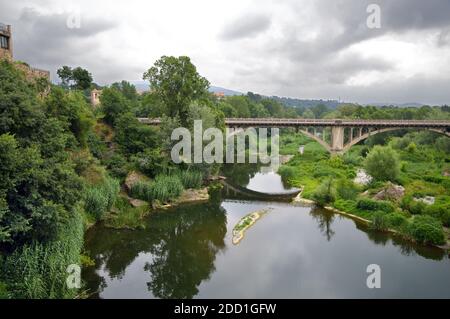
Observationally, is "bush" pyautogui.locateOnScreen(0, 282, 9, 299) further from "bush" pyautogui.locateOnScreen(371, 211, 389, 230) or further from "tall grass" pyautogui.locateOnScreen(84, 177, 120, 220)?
"bush" pyautogui.locateOnScreen(371, 211, 389, 230)

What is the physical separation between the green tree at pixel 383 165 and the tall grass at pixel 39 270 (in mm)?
25715

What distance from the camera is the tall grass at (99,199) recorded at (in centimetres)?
2299

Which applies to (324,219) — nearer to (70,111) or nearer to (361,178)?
(361,178)

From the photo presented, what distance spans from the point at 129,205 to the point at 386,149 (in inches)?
879

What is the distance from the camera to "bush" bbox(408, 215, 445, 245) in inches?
827

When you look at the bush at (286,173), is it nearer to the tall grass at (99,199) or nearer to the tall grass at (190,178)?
the tall grass at (190,178)

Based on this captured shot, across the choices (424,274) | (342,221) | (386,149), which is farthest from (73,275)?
(386,149)

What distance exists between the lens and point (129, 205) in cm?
Answer: 2683

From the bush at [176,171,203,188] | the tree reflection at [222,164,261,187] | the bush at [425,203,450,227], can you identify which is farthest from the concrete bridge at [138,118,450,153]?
the bush at [425,203,450,227]

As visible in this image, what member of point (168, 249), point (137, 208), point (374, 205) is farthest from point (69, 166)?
point (374, 205)

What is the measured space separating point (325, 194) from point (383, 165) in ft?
22.5

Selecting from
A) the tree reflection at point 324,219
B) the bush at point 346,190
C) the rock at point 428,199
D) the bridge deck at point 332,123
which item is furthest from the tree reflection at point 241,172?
the rock at point 428,199

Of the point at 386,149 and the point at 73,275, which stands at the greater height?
the point at 386,149
